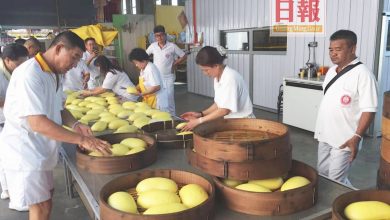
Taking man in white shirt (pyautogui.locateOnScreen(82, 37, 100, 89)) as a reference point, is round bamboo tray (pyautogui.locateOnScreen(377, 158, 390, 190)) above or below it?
below

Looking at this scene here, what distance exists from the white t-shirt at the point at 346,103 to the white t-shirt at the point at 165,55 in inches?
141

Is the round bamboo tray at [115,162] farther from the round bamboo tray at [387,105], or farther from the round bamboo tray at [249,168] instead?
the round bamboo tray at [387,105]

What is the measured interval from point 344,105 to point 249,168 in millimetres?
1091

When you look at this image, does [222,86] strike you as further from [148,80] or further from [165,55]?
[165,55]

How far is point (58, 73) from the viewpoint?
6.30 feet

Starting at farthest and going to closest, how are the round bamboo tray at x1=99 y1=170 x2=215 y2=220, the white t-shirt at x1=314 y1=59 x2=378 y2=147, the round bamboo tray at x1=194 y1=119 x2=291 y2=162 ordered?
the white t-shirt at x1=314 y1=59 x2=378 y2=147, the round bamboo tray at x1=194 y1=119 x2=291 y2=162, the round bamboo tray at x1=99 y1=170 x2=215 y2=220

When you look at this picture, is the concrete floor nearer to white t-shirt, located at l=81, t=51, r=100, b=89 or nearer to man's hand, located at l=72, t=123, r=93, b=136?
man's hand, located at l=72, t=123, r=93, b=136

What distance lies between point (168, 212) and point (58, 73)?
121 centimetres

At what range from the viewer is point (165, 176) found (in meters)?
1.55

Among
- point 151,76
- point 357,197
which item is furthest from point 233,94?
point 151,76

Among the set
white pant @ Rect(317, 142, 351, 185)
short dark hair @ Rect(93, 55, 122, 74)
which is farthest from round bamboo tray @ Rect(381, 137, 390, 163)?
short dark hair @ Rect(93, 55, 122, 74)

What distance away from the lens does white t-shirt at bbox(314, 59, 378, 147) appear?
79.4 inches

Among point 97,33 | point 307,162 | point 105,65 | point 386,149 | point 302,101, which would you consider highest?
point 97,33

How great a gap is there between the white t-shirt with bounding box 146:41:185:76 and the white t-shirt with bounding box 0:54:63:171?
365 centimetres
